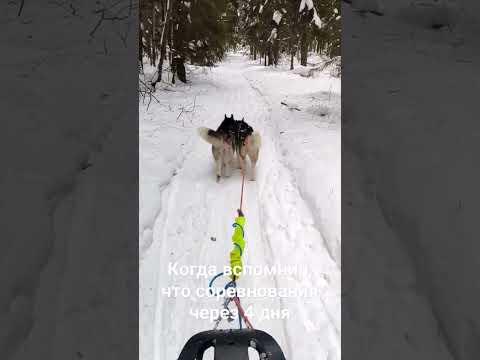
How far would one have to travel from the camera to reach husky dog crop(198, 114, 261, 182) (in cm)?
517

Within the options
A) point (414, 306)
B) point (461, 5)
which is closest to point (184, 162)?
point (414, 306)

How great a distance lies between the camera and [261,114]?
33.8 feet

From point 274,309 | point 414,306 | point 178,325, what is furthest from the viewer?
point 274,309

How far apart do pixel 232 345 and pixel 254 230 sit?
1.95 metres

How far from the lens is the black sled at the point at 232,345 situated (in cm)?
182

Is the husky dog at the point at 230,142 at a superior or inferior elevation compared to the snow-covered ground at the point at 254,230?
superior

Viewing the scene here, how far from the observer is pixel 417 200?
2855 millimetres
